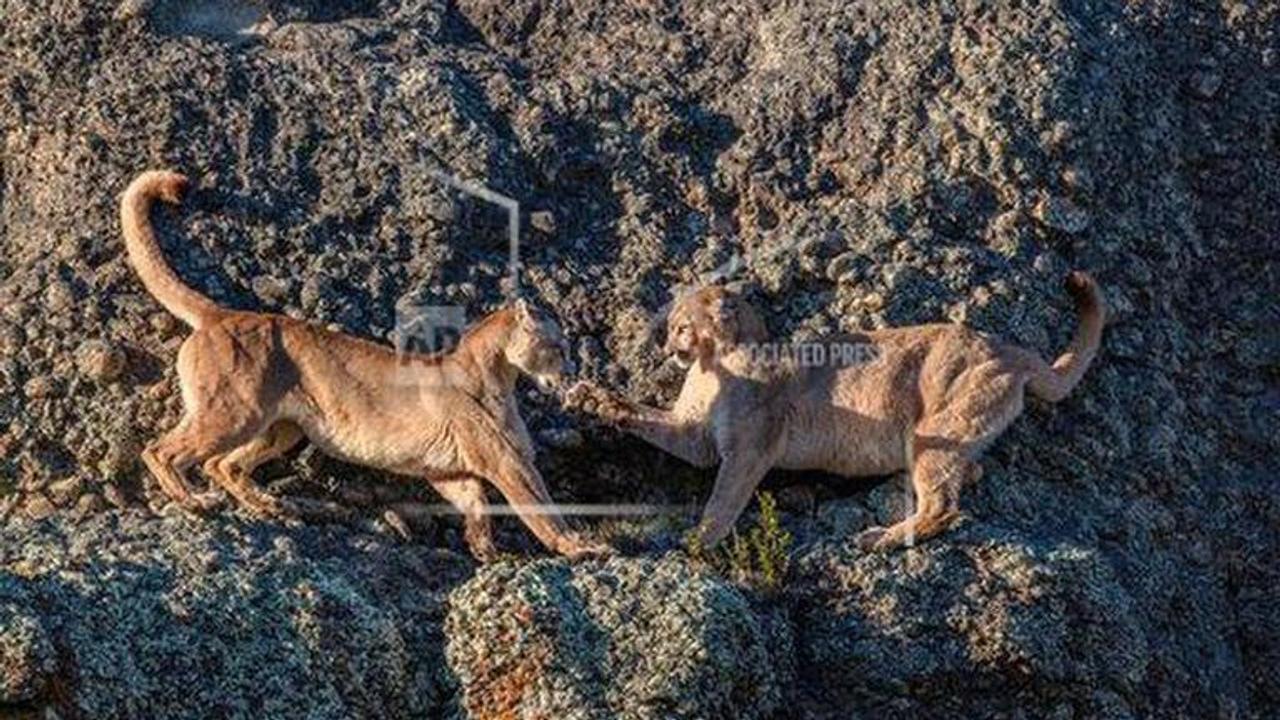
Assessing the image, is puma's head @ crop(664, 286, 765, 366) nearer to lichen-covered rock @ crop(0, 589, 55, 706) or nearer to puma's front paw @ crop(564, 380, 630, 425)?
puma's front paw @ crop(564, 380, 630, 425)

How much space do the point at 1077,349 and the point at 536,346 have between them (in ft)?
7.75

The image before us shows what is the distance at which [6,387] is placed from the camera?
1238 centimetres

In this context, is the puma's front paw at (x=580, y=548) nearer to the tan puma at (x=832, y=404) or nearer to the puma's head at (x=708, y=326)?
the tan puma at (x=832, y=404)

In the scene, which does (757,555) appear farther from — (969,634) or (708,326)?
(708,326)

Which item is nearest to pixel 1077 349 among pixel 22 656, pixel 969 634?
pixel 969 634

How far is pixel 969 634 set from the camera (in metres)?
11.6

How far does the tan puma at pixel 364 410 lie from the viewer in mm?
11953

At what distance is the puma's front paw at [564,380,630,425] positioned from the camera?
12.4m

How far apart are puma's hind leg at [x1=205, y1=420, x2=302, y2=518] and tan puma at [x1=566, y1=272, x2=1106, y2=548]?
3.78 ft

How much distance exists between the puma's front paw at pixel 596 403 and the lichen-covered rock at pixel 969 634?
3.38ft

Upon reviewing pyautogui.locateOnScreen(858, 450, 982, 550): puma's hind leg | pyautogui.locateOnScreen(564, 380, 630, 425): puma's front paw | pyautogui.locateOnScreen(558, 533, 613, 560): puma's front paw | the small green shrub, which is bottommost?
pyautogui.locateOnScreen(558, 533, 613, 560): puma's front paw

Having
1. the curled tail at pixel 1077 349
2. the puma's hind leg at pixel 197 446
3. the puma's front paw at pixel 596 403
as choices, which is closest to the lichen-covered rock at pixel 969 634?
the curled tail at pixel 1077 349

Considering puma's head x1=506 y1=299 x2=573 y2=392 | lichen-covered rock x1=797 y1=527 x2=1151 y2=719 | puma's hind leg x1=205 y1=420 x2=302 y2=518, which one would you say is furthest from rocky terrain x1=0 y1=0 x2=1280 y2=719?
puma's head x1=506 y1=299 x2=573 y2=392

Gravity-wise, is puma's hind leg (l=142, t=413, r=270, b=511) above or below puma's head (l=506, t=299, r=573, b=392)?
below
